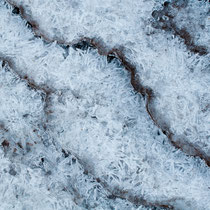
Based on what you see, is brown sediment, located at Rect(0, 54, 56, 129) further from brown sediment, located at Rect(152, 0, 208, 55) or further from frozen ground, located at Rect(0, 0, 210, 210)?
brown sediment, located at Rect(152, 0, 208, 55)

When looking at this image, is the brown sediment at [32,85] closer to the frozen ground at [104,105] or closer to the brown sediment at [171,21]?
the frozen ground at [104,105]

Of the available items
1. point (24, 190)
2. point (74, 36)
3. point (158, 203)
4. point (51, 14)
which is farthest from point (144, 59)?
point (24, 190)

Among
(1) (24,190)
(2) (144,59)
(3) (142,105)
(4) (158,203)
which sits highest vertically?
(2) (144,59)

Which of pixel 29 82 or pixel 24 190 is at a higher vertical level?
pixel 29 82

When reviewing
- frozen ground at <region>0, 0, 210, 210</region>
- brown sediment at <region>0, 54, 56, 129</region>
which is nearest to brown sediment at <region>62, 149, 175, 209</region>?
frozen ground at <region>0, 0, 210, 210</region>

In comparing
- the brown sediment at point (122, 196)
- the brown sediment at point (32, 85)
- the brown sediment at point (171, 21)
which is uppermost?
the brown sediment at point (171, 21)

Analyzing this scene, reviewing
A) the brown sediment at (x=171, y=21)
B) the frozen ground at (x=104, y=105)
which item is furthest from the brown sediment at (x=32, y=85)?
the brown sediment at (x=171, y=21)

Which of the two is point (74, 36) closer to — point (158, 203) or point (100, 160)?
point (100, 160)
